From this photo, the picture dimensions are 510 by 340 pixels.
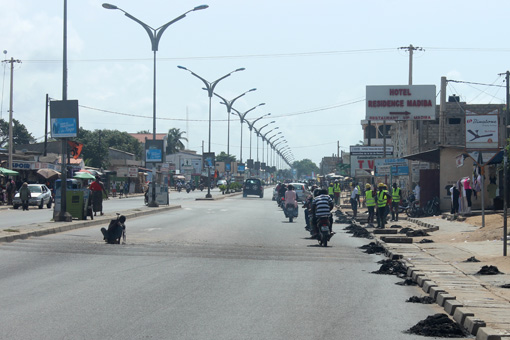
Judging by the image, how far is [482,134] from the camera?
17.2m

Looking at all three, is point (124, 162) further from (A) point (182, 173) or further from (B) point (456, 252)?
(B) point (456, 252)

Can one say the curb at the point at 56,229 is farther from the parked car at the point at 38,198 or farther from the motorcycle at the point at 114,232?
the parked car at the point at 38,198

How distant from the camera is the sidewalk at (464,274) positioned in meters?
8.02

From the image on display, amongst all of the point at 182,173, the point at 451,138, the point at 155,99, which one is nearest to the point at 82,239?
the point at 155,99

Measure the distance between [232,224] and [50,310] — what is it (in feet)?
60.3

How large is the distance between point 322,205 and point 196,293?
30.3 ft

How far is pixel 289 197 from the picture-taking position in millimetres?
30703

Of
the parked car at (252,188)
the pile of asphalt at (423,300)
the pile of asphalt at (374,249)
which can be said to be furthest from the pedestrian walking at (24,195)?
the parked car at (252,188)

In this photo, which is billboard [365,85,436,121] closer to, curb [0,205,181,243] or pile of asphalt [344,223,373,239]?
pile of asphalt [344,223,373,239]

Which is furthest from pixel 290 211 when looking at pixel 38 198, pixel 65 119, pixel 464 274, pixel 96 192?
pixel 38 198

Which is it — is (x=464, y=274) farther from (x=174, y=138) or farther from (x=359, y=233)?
(x=174, y=138)

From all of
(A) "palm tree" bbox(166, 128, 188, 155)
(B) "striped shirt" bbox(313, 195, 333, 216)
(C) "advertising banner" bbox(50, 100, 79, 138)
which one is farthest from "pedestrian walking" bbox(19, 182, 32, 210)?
(A) "palm tree" bbox(166, 128, 188, 155)

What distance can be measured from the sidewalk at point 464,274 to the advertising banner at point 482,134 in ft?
8.65

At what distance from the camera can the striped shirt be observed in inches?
733
